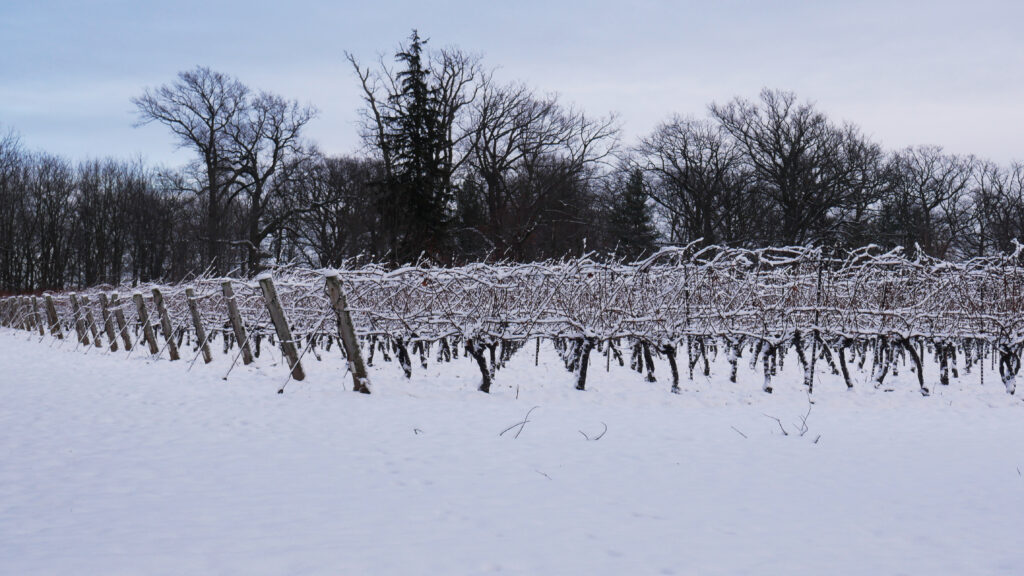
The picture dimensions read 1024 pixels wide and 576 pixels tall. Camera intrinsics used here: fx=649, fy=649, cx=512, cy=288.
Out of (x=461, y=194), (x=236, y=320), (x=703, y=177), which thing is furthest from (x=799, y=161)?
(x=236, y=320)

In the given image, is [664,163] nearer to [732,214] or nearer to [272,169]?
[732,214]

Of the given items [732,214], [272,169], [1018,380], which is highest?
[272,169]

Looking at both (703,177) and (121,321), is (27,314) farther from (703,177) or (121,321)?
(703,177)

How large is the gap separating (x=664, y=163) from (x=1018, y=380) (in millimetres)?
23967

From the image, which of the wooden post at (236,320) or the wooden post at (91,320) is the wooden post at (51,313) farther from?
the wooden post at (236,320)

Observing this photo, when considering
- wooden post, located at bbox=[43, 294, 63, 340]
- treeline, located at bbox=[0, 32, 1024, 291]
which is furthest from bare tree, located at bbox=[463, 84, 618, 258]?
wooden post, located at bbox=[43, 294, 63, 340]

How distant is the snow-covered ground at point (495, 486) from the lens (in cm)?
262

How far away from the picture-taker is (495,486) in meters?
3.61

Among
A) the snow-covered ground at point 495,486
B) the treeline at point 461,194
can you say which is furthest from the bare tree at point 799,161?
the snow-covered ground at point 495,486

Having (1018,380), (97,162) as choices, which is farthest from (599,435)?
(97,162)

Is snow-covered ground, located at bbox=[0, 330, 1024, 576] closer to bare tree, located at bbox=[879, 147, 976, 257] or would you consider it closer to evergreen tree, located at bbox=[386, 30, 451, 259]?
evergreen tree, located at bbox=[386, 30, 451, 259]

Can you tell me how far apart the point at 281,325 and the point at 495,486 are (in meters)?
4.70

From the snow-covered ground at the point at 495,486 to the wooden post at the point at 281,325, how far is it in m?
0.72

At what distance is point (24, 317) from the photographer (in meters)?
21.0
